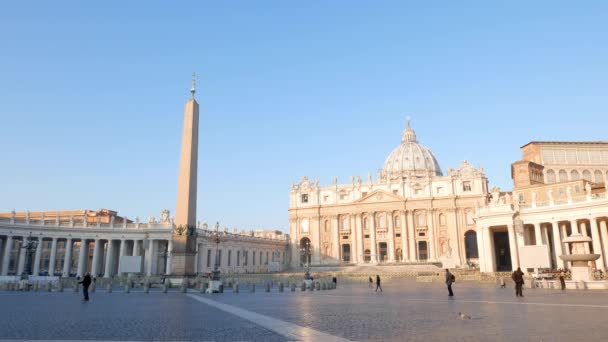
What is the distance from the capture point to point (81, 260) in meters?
57.2

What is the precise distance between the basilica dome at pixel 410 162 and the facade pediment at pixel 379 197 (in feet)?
95.1

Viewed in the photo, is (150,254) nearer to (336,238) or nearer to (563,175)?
(336,238)

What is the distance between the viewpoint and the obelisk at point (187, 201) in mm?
24547

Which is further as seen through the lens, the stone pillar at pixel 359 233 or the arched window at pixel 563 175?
the stone pillar at pixel 359 233

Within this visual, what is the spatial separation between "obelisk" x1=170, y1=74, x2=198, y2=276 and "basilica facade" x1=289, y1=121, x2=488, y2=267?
183ft

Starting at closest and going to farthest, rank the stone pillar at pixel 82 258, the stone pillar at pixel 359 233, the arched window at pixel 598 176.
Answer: the stone pillar at pixel 82 258 → the arched window at pixel 598 176 → the stone pillar at pixel 359 233

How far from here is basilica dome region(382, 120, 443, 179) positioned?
376 feet

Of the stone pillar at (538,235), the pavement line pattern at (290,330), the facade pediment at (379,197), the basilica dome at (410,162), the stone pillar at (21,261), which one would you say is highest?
the basilica dome at (410,162)

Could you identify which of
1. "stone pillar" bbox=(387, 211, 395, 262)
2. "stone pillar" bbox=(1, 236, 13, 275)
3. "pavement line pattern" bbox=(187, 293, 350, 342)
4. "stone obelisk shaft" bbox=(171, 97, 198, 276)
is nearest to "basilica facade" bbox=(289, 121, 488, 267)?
"stone pillar" bbox=(387, 211, 395, 262)

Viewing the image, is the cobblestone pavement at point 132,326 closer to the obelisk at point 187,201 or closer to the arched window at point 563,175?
the obelisk at point 187,201

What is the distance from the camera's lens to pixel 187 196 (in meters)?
25.1

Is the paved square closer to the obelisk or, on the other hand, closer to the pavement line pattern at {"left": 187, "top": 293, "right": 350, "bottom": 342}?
the pavement line pattern at {"left": 187, "top": 293, "right": 350, "bottom": 342}

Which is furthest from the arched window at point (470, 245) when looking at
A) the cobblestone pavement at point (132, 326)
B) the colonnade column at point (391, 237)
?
the cobblestone pavement at point (132, 326)

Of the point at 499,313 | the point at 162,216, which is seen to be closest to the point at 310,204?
the point at 162,216
